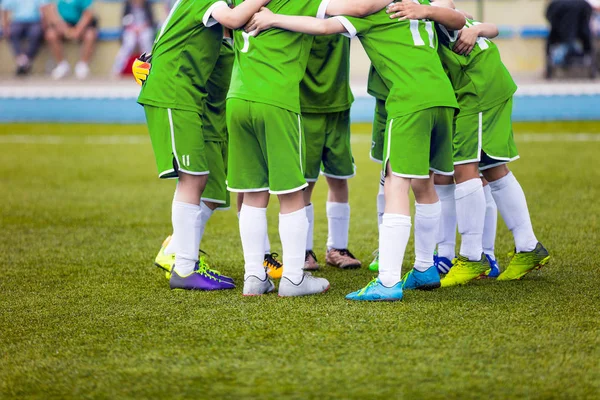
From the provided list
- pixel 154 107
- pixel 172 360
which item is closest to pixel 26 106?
pixel 154 107

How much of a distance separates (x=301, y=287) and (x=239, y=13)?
127cm

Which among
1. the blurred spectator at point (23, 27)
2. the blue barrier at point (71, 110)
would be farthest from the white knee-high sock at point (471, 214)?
the blurred spectator at point (23, 27)

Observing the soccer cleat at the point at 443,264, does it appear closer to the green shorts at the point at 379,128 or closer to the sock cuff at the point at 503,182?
the sock cuff at the point at 503,182

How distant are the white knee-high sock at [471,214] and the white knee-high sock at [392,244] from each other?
0.52 m

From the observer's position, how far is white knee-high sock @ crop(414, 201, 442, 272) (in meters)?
4.24

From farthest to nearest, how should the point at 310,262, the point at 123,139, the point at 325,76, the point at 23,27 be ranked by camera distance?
the point at 23,27 → the point at 123,139 → the point at 310,262 → the point at 325,76

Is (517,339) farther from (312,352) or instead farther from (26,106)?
(26,106)

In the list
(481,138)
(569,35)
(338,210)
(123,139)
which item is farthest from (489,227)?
(569,35)

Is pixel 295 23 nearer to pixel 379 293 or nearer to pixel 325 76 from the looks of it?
pixel 325 76

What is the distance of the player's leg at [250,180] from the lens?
13.6 feet

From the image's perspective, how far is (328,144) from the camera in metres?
4.90

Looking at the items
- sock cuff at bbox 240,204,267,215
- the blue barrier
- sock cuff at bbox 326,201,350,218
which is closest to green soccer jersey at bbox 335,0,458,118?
sock cuff at bbox 240,204,267,215

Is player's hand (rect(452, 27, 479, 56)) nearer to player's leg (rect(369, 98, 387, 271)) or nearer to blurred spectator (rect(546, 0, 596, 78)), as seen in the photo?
player's leg (rect(369, 98, 387, 271))

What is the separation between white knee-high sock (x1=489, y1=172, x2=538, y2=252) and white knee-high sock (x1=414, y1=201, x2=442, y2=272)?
478mm
